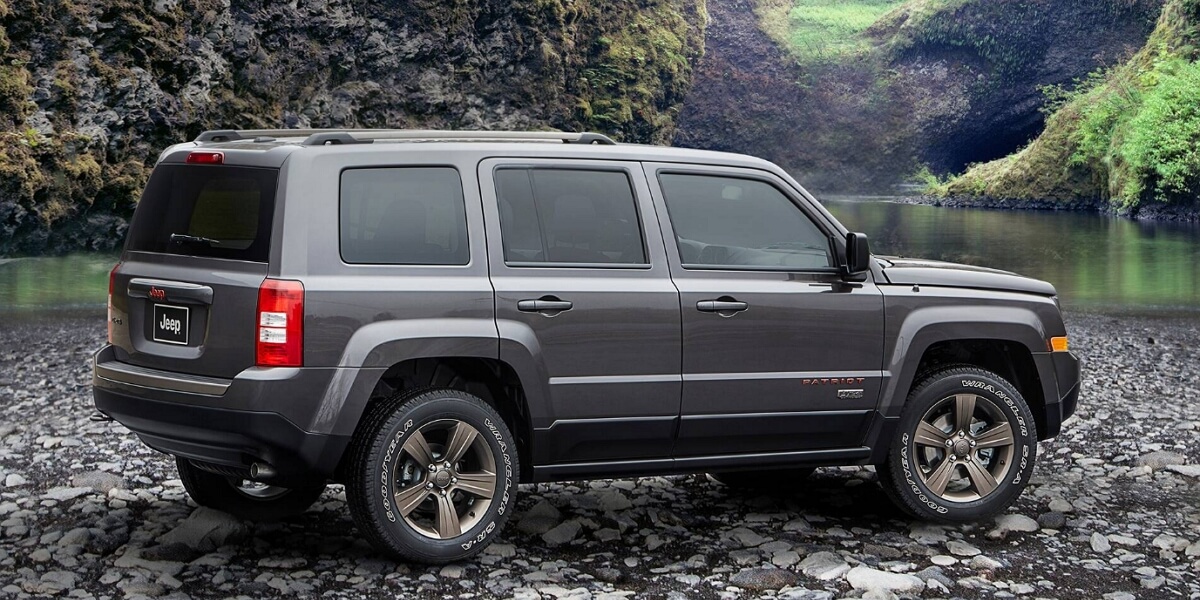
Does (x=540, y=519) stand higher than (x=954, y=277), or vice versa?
(x=954, y=277)

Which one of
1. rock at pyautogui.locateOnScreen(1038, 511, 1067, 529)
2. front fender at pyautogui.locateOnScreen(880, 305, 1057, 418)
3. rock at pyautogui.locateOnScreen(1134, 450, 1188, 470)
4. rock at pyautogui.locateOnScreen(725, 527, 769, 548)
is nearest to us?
rock at pyautogui.locateOnScreen(725, 527, 769, 548)

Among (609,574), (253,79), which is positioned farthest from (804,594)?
(253,79)

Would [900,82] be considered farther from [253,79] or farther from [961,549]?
[961,549]

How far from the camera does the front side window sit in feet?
21.8

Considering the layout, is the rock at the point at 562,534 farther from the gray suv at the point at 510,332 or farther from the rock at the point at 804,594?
the rock at the point at 804,594

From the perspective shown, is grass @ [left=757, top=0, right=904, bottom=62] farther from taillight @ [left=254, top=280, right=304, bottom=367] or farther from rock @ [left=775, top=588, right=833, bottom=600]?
taillight @ [left=254, top=280, right=304, bottom=367]

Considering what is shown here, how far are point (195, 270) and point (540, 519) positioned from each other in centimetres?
224

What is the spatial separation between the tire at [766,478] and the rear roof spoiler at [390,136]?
2361 millimetres

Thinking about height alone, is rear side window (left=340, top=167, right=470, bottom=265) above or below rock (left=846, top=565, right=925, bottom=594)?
above

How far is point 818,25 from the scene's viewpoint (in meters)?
118

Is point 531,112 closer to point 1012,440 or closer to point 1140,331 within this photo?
point 1140,331

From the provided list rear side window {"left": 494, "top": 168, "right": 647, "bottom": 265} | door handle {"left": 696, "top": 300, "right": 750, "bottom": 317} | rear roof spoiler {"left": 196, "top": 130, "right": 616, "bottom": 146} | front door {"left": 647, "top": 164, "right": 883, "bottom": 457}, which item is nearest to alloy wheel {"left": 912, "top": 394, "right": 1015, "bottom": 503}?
front door {"left": 647, "top": 164, "right": 883, "bottom": 457}

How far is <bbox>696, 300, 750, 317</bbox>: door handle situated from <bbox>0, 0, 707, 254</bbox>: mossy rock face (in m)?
21.3

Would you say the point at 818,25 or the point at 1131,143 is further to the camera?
the point at 818,25
